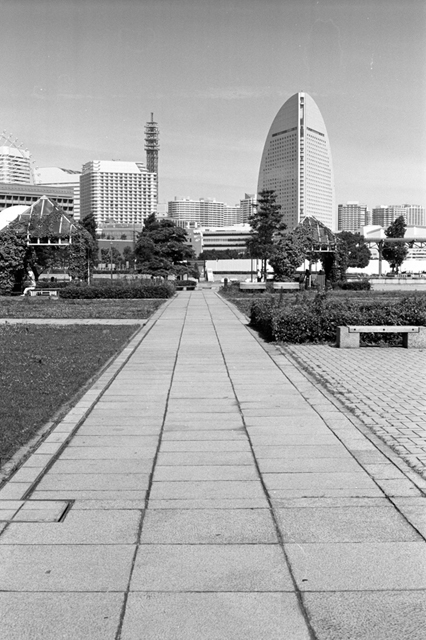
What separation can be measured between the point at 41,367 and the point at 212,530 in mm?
7484

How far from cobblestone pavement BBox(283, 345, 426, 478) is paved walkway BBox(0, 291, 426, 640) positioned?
0.28 meters

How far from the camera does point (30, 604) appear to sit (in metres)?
3.53

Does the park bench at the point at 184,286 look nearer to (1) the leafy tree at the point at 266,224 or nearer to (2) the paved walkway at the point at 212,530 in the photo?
(1) the leafy tree at the point at 266,224

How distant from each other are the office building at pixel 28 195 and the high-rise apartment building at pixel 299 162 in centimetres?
4767

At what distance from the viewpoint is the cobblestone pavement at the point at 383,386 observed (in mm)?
7086

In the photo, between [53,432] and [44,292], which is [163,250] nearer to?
[44,292]

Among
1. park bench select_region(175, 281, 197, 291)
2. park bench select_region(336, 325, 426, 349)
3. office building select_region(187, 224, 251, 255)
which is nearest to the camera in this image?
park bench select_region(336, 325, 426, 349)

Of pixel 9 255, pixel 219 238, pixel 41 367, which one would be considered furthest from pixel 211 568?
pixel 219 238

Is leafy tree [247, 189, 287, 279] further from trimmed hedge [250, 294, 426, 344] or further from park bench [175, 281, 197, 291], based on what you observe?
trimmed hedge [250, 294, 426, 344]

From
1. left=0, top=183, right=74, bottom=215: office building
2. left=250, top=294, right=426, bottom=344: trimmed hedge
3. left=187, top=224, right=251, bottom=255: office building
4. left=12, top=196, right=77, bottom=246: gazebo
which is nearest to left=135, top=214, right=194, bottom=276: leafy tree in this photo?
left=12, top=196, right=77, bottom=246: gazebo

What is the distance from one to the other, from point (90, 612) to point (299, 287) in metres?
44.5

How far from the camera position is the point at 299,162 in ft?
544

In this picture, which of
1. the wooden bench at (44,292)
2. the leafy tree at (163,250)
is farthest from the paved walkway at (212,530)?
the leafy tree at (163,250)

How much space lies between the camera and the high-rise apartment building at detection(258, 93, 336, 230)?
153 meters
